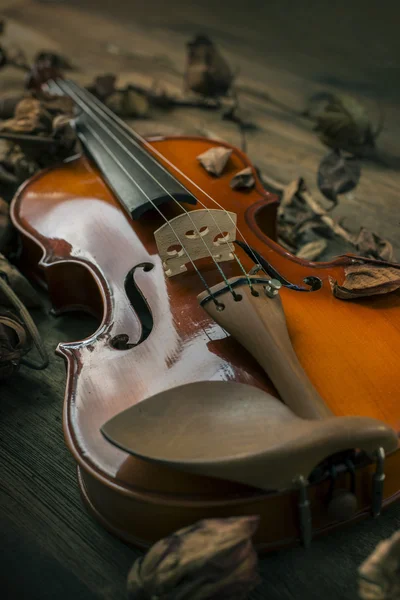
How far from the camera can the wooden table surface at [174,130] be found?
2.93 feet

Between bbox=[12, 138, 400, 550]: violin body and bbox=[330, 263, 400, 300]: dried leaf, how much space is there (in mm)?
16

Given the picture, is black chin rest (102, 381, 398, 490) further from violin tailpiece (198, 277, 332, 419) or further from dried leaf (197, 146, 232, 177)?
dried leaf (197, 146, 232, 177)

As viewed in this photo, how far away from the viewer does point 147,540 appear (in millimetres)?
870

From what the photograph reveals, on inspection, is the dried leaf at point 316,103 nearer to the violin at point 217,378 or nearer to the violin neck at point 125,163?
the violin neck at point 125,163

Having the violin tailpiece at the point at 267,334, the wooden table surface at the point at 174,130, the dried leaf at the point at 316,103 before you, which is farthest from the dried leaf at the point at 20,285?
the dried leaf at the point at 316,103

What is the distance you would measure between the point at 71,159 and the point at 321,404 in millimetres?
1051

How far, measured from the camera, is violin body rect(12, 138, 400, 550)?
2.64 ft

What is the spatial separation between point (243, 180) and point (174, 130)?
0.79 meters

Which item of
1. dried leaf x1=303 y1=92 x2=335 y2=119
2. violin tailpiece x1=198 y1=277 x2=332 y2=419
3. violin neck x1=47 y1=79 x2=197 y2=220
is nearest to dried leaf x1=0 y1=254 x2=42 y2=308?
violin neck x1=47 y1=79 x2=197 y2=220

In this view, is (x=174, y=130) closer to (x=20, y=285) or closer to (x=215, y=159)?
(x=215, y=159)

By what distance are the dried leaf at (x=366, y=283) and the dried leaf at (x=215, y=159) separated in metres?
0.49

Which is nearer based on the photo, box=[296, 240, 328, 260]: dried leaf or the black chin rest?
the black chin rest

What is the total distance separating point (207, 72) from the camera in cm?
220

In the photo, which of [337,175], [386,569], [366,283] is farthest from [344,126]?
[386,569]
